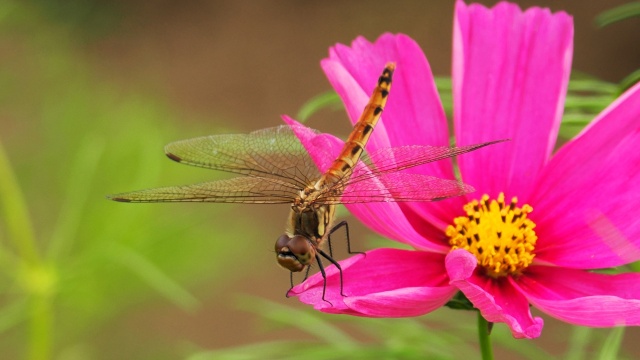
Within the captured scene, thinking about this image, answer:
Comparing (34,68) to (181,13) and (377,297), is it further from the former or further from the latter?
(377,297)

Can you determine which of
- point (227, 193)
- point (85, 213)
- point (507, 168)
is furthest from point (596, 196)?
point (85, 213)

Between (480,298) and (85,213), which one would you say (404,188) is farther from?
(85,213)

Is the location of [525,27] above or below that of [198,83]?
below

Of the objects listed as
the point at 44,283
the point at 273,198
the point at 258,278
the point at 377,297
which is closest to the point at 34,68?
the point at 258,278

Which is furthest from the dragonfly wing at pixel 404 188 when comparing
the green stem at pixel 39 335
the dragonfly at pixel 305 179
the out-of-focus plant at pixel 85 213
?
the out-of-focus plant at pixel 85 213

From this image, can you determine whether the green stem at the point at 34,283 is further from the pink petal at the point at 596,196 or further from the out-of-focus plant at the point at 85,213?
the pink petal at the point at 596,196

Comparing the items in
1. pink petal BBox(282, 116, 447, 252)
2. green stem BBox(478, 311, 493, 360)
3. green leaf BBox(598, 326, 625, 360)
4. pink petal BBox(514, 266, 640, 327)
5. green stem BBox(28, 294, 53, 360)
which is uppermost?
pink petal BBox(282, 116, 447, 252)

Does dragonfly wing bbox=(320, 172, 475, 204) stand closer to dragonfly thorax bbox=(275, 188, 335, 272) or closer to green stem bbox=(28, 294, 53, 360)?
dragonfly thorax bbox=(275, 188, 335, 272)

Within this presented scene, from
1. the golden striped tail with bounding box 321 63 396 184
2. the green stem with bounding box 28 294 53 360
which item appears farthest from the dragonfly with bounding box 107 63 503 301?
the green stem with bounding box 28 294 53 360
